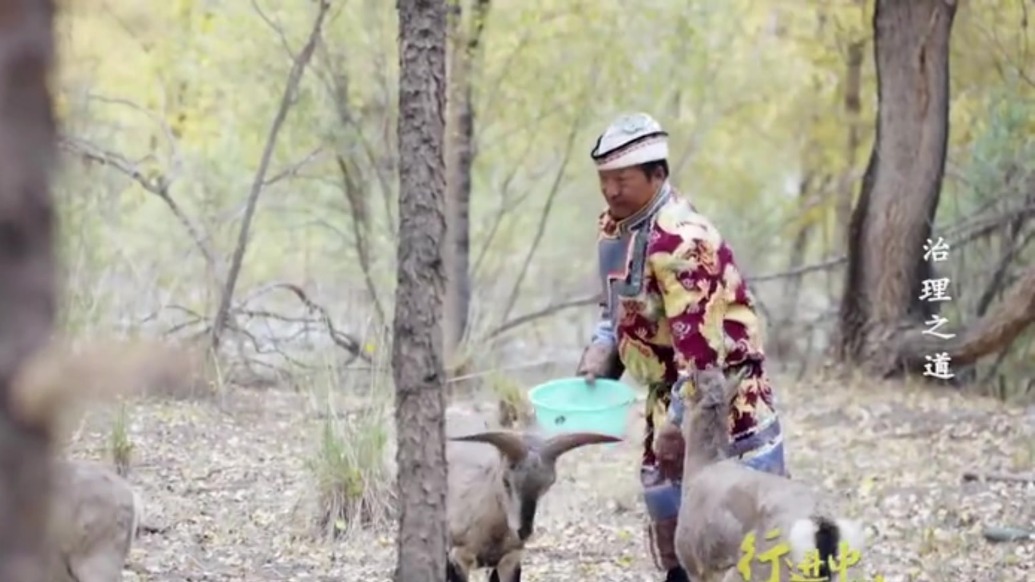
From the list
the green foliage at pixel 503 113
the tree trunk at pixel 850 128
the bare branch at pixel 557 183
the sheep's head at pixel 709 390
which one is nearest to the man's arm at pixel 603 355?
the sheep's head at pixel 709 390

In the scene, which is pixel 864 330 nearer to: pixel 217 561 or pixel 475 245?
pixel 475 245

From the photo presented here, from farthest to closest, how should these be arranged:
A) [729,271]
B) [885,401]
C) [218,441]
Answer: [885,401] → [218,441] → [729,271]

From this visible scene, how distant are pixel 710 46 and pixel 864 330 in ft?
13.7

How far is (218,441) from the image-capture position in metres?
10.0

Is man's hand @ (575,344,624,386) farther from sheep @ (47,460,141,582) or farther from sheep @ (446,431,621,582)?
sheep @ (47,460,141,582)

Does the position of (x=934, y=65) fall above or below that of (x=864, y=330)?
above

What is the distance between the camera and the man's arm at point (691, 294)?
18.1 ft

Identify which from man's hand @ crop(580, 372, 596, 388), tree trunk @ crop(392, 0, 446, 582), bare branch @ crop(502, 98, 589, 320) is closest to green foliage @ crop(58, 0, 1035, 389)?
bare branch @ crop(502, 98, 589, 320)

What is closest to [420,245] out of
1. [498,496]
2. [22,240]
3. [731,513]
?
[731,513]

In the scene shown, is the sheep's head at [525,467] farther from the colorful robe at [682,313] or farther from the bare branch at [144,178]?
the bare branch at [144,178]

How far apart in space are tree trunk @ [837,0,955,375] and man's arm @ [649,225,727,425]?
785 cm

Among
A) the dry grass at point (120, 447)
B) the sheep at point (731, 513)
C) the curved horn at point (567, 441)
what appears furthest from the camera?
the dry grass at point (120, 447)

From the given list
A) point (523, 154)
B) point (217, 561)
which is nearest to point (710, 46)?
point (523, 154)

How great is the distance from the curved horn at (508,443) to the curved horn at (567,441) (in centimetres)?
8
